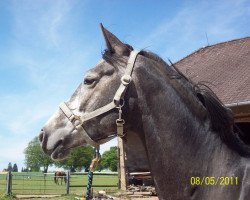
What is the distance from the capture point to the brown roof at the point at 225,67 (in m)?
8.76

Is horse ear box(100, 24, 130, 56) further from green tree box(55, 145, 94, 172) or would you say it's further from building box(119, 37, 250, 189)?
Result: building box(119, 37, 250, 189)

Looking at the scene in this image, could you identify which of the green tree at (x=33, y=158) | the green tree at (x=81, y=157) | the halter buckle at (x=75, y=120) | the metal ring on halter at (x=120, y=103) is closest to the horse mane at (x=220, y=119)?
the metal ring on halter at (x=120, y=103)

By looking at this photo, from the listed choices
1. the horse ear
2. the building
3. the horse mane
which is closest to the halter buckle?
the horse ear

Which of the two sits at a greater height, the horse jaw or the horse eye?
the horse eye

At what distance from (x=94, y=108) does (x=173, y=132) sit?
2.11 feet

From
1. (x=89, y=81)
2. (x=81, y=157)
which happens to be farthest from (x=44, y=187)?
(x=89, y=81)

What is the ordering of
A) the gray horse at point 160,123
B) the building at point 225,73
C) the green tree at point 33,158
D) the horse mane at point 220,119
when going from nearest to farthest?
the gray horse at point 160,123, the horse mane at point 220,119, the building at point 225,73, the green tree at point 33,158

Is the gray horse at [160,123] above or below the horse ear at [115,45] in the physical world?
below

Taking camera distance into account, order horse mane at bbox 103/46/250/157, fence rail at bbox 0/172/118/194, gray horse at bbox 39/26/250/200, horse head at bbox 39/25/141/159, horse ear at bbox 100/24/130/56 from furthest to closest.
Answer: fence rail at bbox 0/172/118/194 → horse ear at bbox 100/24/130/56 → horse head at bbox 39/25/141/159 → horse mane at bbox 103/46/250/157 → gray horse at bbox 39/26/250/200

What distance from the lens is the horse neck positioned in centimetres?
259

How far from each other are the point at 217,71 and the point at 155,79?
7903 mm

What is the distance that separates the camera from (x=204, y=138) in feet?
8.80

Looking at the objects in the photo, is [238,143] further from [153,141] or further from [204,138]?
[153,141]

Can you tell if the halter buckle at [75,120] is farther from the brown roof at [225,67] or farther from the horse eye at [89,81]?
the brown roof at [225,67]
